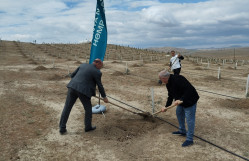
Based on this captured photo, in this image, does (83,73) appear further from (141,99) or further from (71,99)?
(141,99)

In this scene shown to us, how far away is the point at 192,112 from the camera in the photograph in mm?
4145

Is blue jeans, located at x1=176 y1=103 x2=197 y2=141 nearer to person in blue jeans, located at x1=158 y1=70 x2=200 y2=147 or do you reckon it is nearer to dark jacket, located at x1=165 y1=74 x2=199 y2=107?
person in blue jeans, located at x1=158 y1=70 x2=200 y2=147

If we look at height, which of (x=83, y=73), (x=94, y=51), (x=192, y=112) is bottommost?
(x=192, y=112)

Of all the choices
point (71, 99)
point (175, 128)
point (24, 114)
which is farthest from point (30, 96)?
point (175, 128)

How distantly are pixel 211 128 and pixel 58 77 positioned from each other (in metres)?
10.0

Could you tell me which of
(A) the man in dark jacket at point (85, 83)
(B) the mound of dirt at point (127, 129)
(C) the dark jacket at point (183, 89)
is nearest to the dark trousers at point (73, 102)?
(A) the man in dark jacket at point (85, 83)

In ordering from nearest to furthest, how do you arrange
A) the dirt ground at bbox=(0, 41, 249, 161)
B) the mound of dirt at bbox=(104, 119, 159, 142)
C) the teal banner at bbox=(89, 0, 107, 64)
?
1. the dirt ground at bbox=(0, 41, 249, 161)
2. the mound of dirt at bbox=(104, 119, 159, 142)
3. the teal banner at bbox=(89, 0, 107, 64)

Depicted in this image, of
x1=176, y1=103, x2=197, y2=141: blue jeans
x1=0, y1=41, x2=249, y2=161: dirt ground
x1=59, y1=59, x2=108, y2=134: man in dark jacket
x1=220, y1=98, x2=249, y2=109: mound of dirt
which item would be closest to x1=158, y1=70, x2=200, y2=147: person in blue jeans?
x1=176, y1=103, x2=197, y2=141: blue jeans

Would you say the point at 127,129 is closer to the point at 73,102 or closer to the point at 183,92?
the point at 73,102

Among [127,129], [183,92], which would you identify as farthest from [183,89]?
[127,129]

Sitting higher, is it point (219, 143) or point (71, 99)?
point (71, 99)

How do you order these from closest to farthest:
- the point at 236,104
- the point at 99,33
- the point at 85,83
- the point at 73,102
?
the point at 85,83 → the point at 73,102 → the point at 99,33 → the point at 236,104

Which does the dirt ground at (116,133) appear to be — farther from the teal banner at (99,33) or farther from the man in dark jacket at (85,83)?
the teal banner at (99,33)

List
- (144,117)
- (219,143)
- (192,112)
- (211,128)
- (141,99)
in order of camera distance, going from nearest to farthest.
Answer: (192,112) < (219,143) < (211,128) < (144,117) < (141,99)
